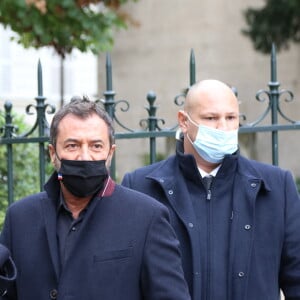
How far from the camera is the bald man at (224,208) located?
3.95 metres

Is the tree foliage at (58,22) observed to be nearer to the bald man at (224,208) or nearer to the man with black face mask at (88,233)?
the bald man at (224,208)

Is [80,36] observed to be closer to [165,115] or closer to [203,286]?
[203,286]

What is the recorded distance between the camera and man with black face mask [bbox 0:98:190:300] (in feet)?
10.7

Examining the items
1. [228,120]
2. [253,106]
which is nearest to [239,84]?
[253,106]

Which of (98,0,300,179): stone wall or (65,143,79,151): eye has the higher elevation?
(98,0,300,179): stone wall

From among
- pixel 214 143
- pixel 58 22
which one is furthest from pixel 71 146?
pixel 58 22

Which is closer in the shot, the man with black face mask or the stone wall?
the man with black face mask

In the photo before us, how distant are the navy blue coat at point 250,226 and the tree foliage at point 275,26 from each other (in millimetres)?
10081

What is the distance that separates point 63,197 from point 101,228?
0.66 ft

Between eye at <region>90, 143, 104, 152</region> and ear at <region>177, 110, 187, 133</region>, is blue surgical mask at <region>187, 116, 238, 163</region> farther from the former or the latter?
eye at <region>90, 143, 104, 152</region>

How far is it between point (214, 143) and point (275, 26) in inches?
414

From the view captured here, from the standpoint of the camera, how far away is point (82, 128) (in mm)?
3371

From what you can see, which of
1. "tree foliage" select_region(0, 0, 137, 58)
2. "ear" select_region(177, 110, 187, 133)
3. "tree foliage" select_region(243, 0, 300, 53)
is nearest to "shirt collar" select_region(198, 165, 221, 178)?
"ear" select_region(177, 110, 187, 133)

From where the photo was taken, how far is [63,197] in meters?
3.41
